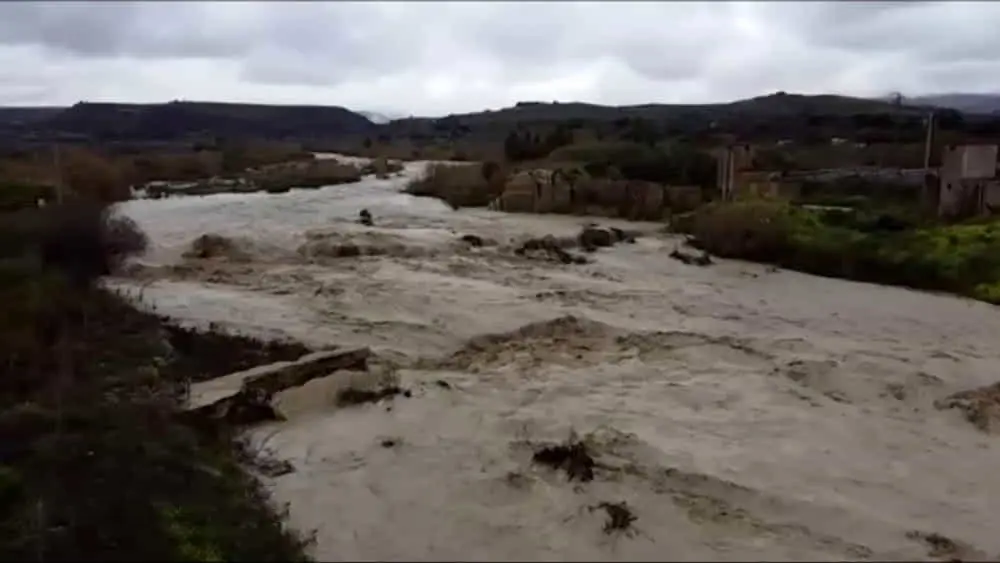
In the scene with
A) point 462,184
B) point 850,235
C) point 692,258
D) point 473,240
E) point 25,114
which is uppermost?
point 25,114

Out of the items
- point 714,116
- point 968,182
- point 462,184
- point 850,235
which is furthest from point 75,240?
point 714,116

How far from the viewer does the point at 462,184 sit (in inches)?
Result: 1302

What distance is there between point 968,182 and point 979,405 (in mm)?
13626

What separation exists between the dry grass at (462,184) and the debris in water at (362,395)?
2063 cm

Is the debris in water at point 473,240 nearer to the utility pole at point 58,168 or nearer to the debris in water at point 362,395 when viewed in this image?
the utility pole at point 58,168

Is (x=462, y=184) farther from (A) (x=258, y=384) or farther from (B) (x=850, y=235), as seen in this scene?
(A) (x=258, y=384)

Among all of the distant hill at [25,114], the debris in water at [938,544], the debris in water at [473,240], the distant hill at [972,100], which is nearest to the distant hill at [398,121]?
the distant hill at [25,114]

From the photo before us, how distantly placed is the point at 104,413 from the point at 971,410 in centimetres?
885

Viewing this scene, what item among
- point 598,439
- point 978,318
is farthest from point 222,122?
point 598,439

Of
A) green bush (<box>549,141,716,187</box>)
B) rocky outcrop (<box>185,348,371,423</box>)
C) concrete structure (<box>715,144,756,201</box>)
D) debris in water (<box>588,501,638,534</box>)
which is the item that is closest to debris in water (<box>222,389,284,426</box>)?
rocky outcrop (<box>185,348,371,423</box>)

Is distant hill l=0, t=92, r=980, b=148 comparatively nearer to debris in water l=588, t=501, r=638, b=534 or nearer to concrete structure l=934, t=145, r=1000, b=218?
concrete structure l=934, t=145, r=1000, b=218

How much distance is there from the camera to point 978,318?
15.8 m

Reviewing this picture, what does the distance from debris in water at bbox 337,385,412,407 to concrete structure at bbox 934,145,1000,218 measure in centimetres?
1675

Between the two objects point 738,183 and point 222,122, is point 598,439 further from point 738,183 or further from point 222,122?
point 222,122
